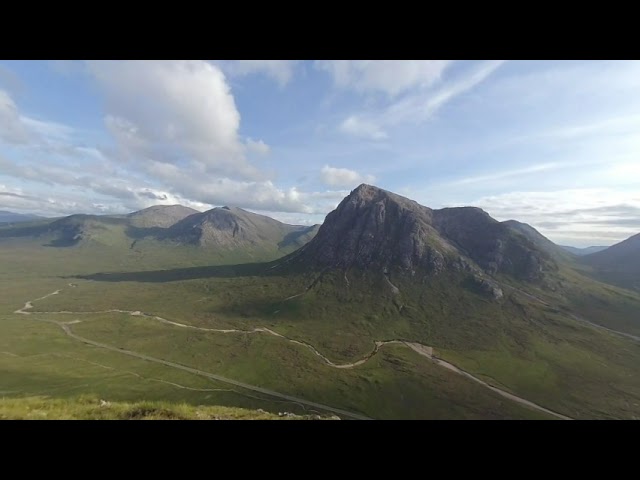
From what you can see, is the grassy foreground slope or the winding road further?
the winding road

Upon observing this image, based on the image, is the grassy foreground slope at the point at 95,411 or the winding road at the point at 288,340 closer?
the grassy foreground slope at the point at 95,411

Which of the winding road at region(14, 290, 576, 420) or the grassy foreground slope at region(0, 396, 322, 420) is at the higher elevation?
the grassy foreground slope at region(0, 396, 322, 420)

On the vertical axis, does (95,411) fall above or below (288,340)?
above

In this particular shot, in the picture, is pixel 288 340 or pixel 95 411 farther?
pixel 288 340

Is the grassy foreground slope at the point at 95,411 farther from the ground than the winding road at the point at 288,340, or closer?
farther from the ground
